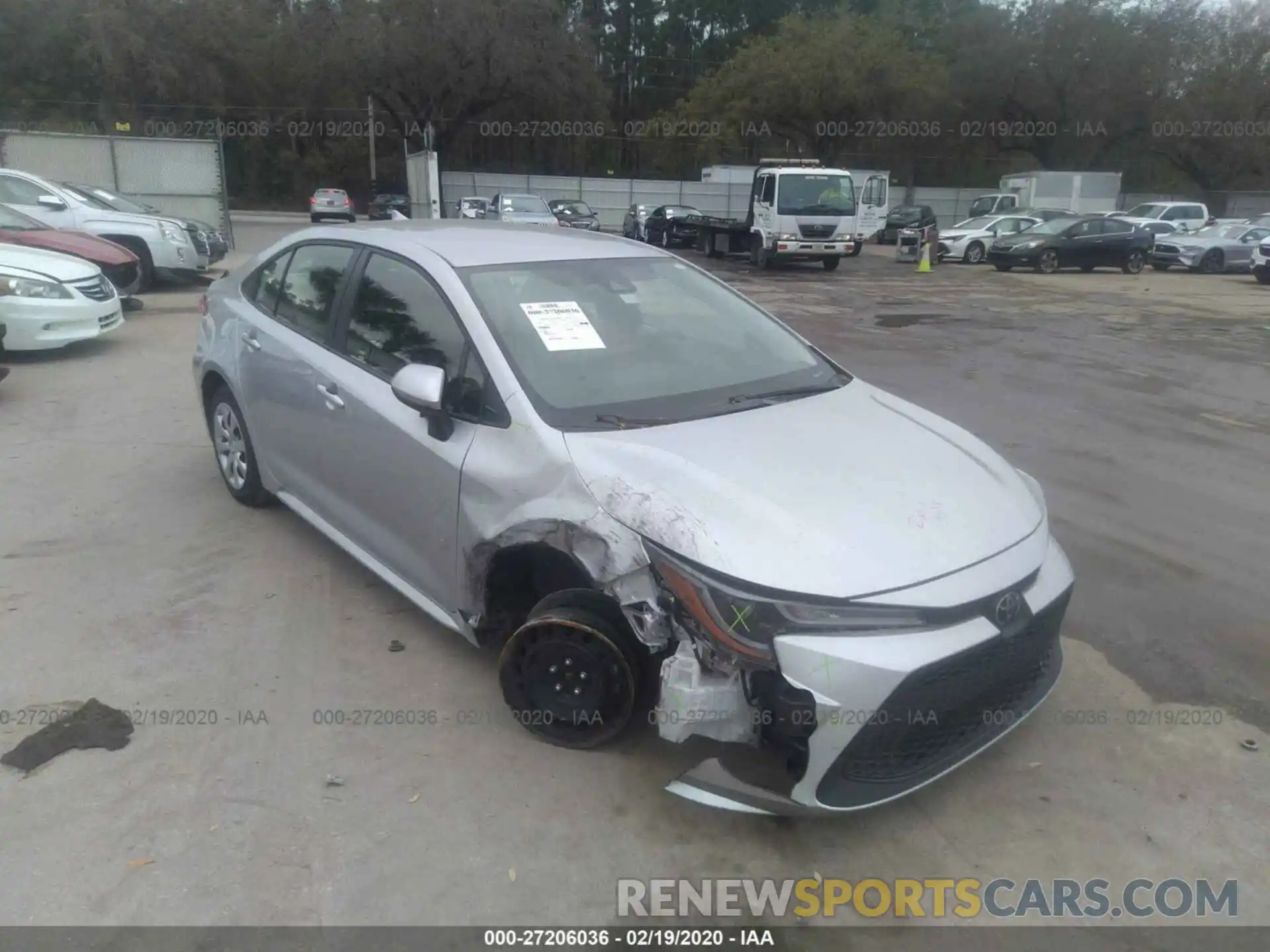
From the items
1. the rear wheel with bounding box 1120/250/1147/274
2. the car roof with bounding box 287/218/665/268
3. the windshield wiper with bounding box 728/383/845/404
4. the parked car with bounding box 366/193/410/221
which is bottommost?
the rear wheel with bounding box 1120/250/1147/274

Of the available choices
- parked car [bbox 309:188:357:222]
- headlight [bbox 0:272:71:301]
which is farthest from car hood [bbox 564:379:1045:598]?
parked car [bbox 309:188:357:222]

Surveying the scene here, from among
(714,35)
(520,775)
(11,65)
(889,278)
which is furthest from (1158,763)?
(714,35)

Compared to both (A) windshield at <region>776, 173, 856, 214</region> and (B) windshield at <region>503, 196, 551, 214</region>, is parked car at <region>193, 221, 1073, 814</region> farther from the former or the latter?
(B) windshield at <region>503, 196, 551, 214</region>

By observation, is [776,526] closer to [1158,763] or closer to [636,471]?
[636,471]

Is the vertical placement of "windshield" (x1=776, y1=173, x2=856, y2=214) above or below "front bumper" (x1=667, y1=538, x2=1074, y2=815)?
above

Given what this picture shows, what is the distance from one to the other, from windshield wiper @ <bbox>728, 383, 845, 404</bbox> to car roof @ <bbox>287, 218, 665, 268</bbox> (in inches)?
40.1

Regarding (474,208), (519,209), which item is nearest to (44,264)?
(519,209)

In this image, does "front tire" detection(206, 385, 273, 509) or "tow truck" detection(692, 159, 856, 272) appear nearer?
"front tire" detection(206, 385, 273, 509)

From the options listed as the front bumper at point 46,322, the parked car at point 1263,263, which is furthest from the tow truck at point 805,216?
the front bumper at point 46,322

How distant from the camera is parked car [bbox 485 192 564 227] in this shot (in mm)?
25438

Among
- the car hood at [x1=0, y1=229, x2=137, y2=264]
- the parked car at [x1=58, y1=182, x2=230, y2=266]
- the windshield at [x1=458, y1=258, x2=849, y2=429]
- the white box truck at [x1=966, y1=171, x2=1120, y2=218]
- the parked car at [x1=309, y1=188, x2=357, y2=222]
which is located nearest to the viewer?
the windshield at [x1=458, y1=258, x2=849, y2=429]

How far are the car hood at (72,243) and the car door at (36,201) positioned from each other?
5.29ft

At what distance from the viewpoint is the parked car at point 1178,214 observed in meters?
33.5

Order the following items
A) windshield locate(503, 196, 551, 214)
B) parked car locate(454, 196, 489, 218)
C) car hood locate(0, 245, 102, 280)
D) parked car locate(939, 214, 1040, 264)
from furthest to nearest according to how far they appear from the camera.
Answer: parked car locate(939, 214, 1040, 264), parked car locate(454, 196, 489, 218), windshield locate(503, 196, 551, 214), car hood locate(0, 245, 102, 280)
